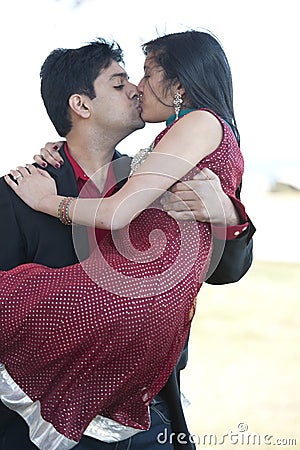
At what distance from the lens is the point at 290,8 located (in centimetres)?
514

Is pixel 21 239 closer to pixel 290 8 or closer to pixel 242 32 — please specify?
pixel 242 32

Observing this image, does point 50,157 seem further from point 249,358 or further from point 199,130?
point 249,358

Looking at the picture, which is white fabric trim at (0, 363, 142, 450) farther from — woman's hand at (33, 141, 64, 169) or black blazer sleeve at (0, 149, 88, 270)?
woman's hand at (33, 141, 64, 169)

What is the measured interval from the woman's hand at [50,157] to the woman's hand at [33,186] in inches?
2.1

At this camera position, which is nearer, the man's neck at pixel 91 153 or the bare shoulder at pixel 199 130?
the bare shoulder at pixel 199 130

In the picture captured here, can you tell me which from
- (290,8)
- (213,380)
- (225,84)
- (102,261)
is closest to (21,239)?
(102,261)

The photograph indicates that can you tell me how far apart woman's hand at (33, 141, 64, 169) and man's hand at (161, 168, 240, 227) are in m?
0.36

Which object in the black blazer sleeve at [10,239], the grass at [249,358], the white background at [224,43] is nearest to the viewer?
the black blazer sleeve at [10,239]

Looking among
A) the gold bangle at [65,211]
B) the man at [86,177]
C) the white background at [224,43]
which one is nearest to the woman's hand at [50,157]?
the man at [86,177]

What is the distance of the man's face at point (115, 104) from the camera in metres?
Answer: 1.78

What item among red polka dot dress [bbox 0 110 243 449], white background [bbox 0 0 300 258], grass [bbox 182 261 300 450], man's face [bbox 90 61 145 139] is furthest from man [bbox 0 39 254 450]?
grass [bbox 182 261 300 450]

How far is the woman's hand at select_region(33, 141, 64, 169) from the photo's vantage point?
1.76m

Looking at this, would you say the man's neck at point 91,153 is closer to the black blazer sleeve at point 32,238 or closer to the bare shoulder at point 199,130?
the black blazer sleeve at point 32,238

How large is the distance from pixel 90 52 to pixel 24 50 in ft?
7.59
